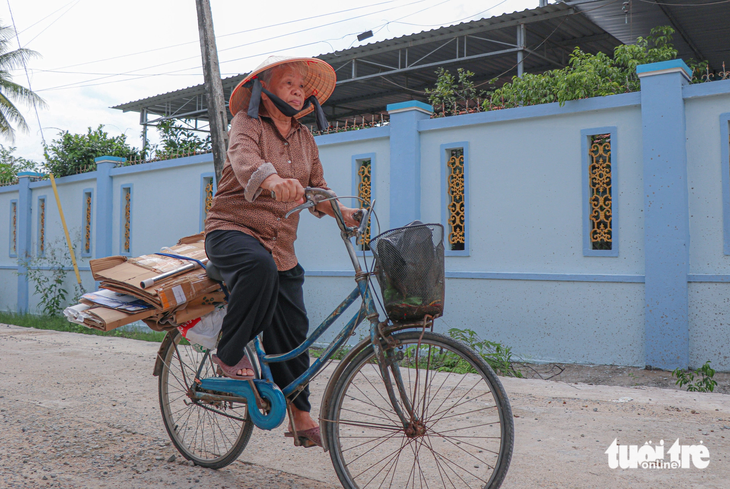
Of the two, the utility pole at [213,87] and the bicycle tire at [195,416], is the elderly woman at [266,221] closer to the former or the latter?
the bicycle tire at [195,416]

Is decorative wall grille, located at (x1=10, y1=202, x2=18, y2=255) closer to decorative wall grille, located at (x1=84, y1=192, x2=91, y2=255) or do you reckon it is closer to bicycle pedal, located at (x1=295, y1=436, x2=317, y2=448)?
decorative wall grille, located at (x1=84, y1=192, x2=91, y2=255)

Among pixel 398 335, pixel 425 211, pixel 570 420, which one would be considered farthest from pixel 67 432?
pixel 425 211

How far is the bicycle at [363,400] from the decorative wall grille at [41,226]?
10.3 meters

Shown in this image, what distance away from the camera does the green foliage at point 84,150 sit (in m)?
11.5

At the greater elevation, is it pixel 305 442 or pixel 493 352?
pixel 305 442

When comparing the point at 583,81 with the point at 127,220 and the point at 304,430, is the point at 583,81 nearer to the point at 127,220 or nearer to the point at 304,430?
the point at 304,430

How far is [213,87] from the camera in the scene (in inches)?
256

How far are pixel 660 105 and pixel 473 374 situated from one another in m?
4.30

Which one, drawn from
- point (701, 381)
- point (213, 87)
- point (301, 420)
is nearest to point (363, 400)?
point (301, 420)

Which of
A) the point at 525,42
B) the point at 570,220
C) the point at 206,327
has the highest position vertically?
the point at 525,42

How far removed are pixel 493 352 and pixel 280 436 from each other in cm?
333

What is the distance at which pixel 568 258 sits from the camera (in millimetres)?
6027

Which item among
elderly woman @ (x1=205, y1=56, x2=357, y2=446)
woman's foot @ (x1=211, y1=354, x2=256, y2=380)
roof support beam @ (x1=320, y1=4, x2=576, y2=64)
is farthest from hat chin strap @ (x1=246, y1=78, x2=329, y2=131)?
roof support beam @ (x1=320, y1=4, x2=576, y2=64)

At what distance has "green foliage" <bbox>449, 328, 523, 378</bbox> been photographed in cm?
563
